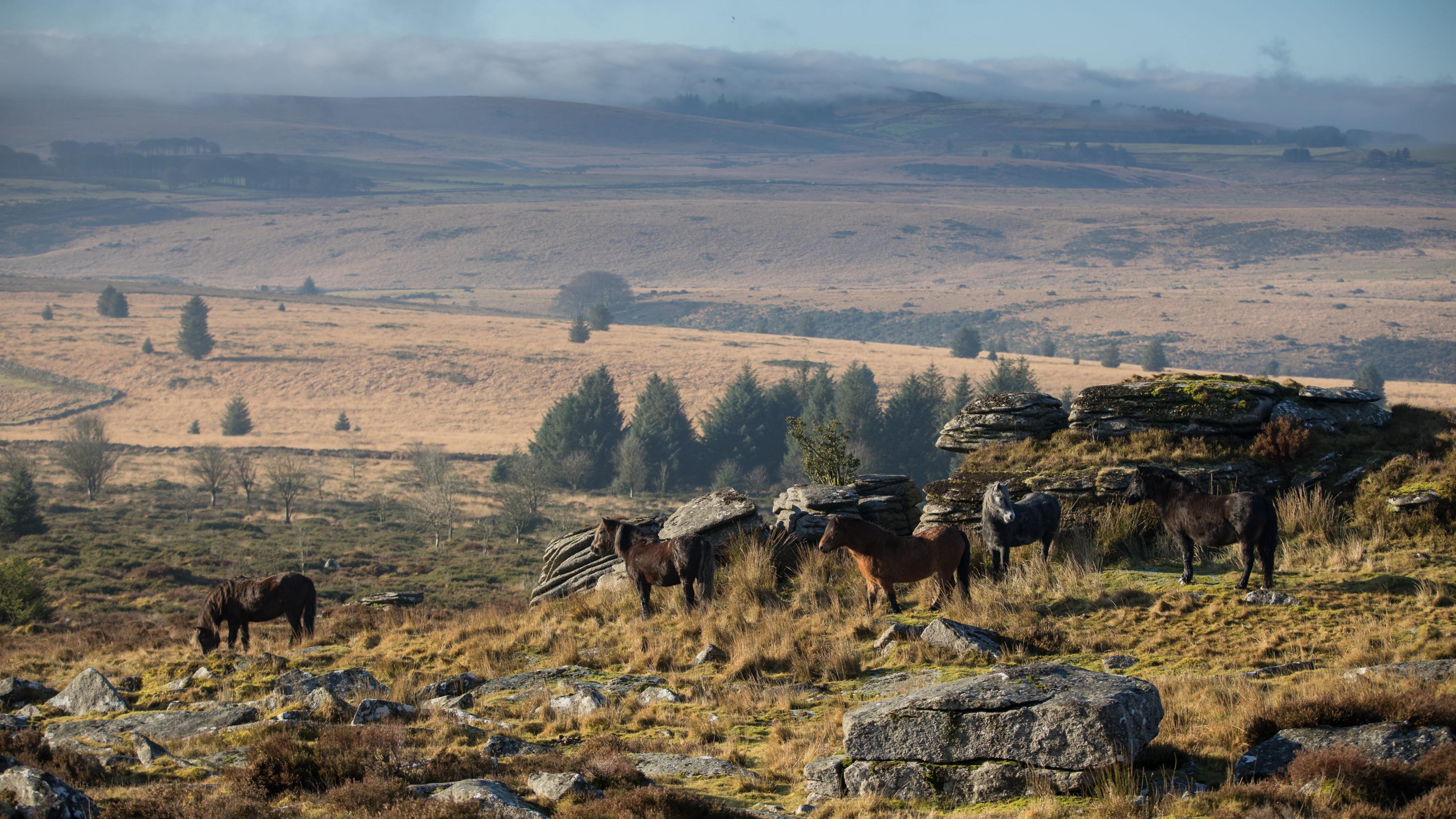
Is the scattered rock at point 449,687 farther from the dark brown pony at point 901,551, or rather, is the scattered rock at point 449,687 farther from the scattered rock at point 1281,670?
the scattered rock at point 1281,670

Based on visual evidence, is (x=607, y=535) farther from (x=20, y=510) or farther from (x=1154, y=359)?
(x=1154, y=359)

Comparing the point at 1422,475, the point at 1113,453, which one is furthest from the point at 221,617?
the point at 1422,475

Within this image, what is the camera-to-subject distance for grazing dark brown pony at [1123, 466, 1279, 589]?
1341cm

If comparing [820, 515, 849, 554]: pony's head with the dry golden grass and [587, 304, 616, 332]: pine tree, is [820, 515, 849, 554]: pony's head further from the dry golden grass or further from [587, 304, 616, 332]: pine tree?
[587, 304, 616, 332]: pine tree

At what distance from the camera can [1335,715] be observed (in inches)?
333

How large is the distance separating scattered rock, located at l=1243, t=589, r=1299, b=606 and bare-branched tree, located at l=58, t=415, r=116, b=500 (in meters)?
84.6

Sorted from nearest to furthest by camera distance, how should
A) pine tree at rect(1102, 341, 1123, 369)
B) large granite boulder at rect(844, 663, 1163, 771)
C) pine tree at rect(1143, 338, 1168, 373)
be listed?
large granite boulder at rect(844, 663, 1163, 771), pine tree at rect(1102, 341, 1123, 369), pine tree at rect(1143, 338, 1168, 373)

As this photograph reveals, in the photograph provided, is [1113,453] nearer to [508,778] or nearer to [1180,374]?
[1180,374]

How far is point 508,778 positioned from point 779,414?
94891mm

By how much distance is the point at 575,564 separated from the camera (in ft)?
72.1

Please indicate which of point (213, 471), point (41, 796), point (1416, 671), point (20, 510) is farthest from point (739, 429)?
point (41, 796)

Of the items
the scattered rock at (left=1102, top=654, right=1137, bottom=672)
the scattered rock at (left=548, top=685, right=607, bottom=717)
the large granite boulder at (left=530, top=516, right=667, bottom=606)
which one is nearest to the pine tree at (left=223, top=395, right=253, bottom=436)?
the large granite boulder at (left=530, top=516, right=667, bottom=606)

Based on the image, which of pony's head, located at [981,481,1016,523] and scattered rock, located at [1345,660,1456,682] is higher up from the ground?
pony's head, located at [981,481,1016,523]

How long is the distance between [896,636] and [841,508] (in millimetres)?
5555
